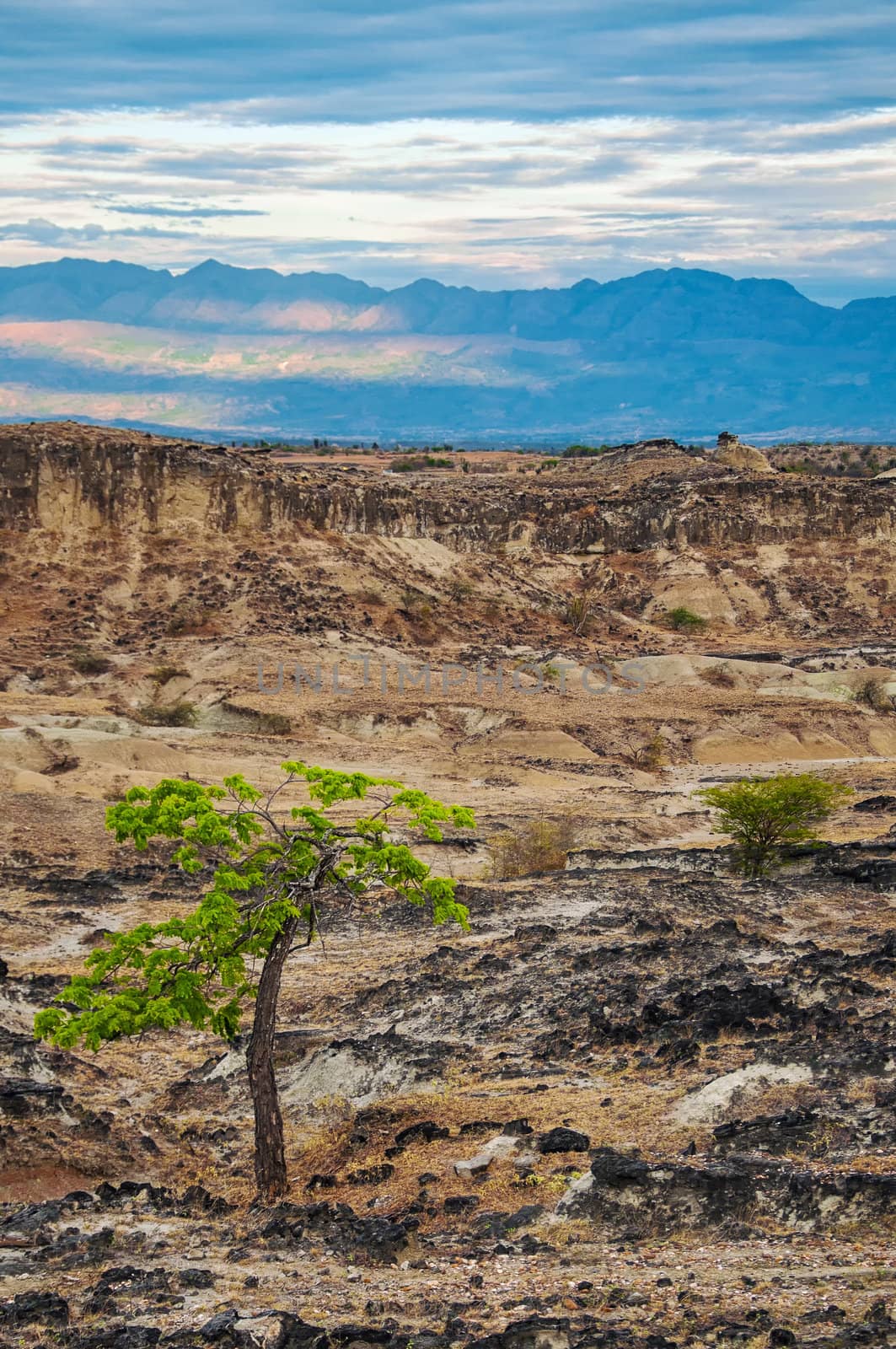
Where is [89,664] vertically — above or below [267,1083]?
below

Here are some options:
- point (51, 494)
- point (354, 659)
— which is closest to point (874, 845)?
point (354, 659)

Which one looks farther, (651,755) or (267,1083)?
(651,755)

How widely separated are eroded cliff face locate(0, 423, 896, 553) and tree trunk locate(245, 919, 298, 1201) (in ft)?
158

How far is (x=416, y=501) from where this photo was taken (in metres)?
72.5

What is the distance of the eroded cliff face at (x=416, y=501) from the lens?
198ft

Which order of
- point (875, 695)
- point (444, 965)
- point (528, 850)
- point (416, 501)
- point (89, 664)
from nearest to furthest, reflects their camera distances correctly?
point (444, 965) < point (528, 850) < point (89, 664) < point (875, 695) < point (416, 501)

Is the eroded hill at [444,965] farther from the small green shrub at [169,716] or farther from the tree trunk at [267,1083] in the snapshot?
Answer: the tree trunk at [267,1083]

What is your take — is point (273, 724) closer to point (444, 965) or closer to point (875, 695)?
point (875, 695)

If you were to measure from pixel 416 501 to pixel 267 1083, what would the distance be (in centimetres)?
5943

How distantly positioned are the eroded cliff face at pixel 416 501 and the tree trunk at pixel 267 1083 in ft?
158

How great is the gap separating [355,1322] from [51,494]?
2084 inches

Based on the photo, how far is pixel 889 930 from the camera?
24.1 meters

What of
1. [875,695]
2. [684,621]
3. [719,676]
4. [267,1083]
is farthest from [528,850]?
[684,621]

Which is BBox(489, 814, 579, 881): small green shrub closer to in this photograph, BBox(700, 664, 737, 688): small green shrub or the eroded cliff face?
BBox(700, 664, 737, 688): small green shrub
